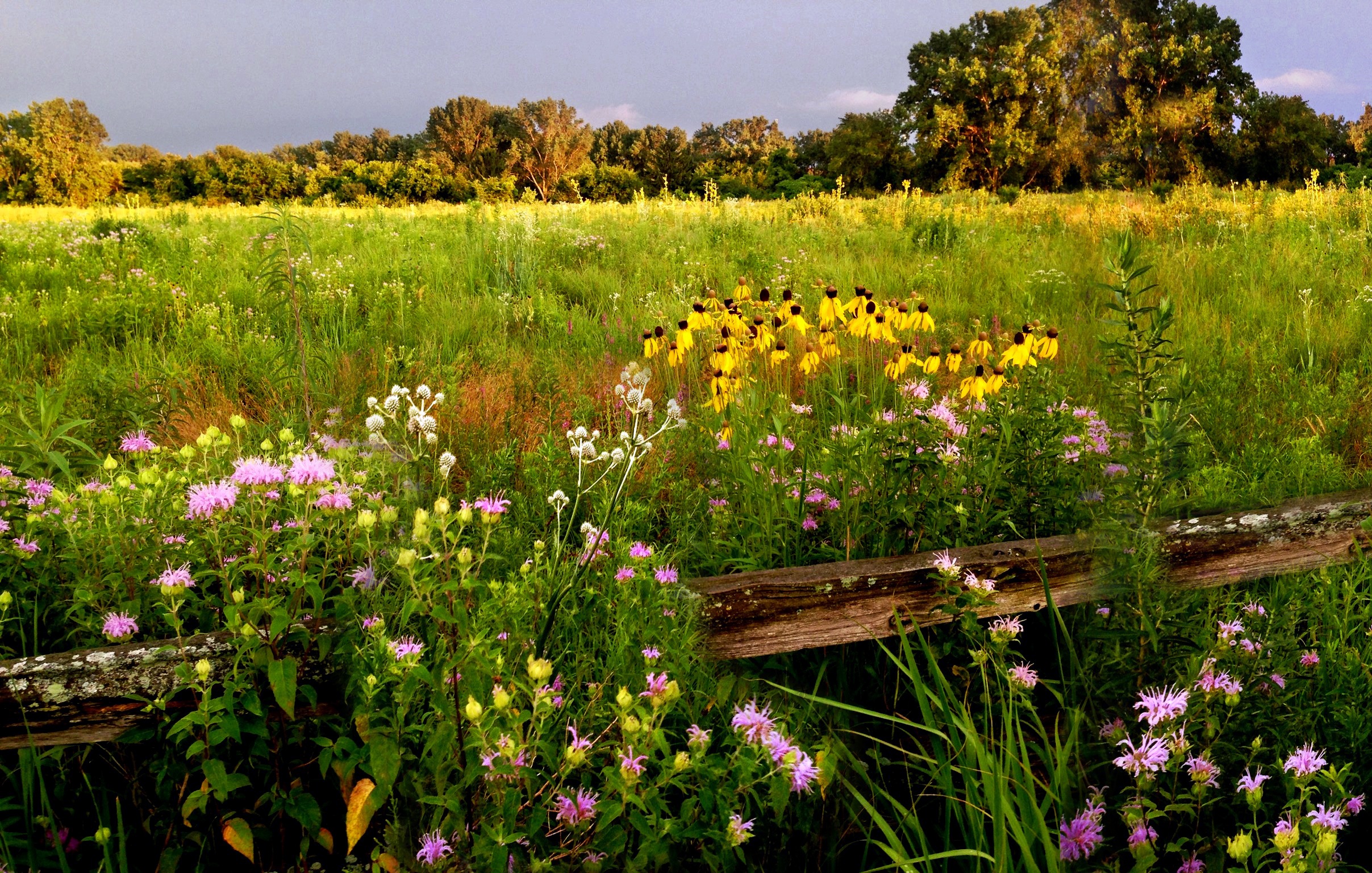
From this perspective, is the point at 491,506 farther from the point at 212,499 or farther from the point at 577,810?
the point at 577,810

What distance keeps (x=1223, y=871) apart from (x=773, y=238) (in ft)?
27.6

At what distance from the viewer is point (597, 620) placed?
2158 mm

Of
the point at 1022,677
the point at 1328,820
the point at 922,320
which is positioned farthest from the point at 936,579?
the point at 922,320

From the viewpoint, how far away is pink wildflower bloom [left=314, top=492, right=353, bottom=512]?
1656 mm

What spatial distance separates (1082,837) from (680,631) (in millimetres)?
874

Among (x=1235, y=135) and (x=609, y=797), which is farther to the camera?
(x=1235, y=135)

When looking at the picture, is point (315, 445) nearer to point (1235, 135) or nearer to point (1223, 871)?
point (1223, 871)

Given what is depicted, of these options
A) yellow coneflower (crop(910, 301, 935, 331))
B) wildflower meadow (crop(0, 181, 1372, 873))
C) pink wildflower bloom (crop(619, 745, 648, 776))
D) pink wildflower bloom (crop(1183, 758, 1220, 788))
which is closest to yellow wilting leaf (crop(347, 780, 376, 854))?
wildflower meadow (crop(0, 181, 1372, 873))

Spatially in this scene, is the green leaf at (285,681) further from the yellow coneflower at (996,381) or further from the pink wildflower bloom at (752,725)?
the yellow coneflower at (996,381)

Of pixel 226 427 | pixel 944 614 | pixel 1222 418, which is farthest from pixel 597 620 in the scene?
pixel 1222 418

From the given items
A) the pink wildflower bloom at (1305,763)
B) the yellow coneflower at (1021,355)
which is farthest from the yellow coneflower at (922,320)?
the pink wildflower bloom at (1305,763)

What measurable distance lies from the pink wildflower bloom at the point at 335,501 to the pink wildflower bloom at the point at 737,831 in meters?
0.98

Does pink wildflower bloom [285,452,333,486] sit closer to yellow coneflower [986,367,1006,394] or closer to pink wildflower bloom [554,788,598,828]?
pink wildflower bloom [554,788,598,828]

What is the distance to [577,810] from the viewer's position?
1345 mm
